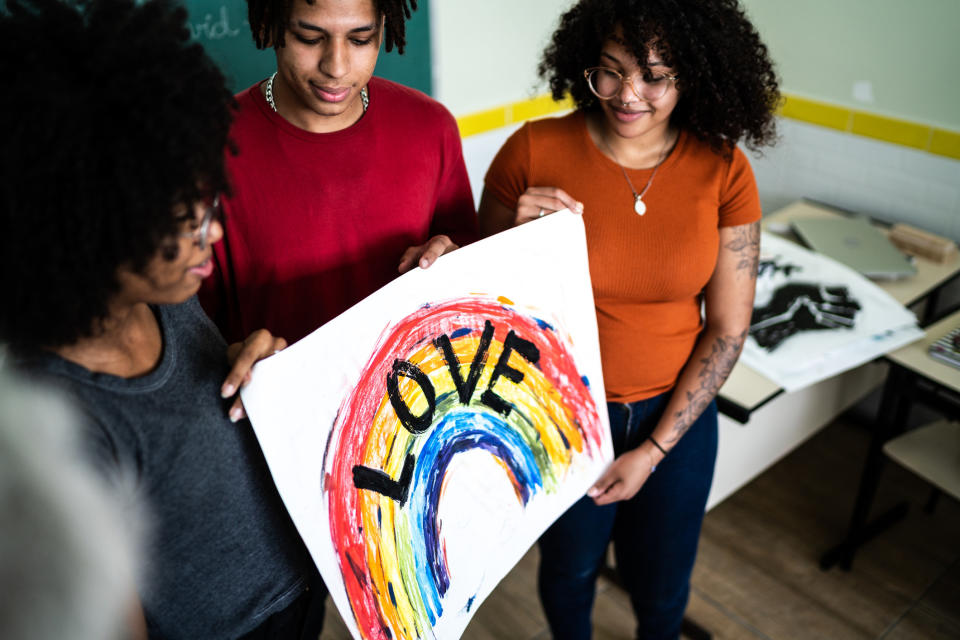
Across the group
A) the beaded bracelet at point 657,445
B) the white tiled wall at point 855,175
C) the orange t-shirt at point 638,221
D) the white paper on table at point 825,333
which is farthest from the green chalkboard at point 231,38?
the white paper on table at point 825,333

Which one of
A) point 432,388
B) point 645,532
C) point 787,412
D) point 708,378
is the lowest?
point 787,412

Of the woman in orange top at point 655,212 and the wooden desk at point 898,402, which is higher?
the woman in orange top at point 655,212

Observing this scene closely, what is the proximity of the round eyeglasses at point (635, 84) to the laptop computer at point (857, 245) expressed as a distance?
4.64ft

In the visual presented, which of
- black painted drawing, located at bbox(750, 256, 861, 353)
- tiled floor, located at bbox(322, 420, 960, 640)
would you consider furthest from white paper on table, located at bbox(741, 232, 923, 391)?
tiled floor, located at bbox(322, 420, 960, 640)

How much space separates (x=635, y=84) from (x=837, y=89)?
1890 mm

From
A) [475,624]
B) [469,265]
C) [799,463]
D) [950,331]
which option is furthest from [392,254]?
[799,463]

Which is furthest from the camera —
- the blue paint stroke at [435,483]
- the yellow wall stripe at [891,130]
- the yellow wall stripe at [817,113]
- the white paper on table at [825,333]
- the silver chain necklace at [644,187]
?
the yellow wall stripe at [817,113]

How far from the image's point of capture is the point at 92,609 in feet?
2.33

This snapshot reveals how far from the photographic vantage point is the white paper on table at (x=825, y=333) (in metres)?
1.92

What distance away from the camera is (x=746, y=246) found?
4.43 feet

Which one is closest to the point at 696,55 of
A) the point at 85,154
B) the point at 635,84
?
the point at 635,84

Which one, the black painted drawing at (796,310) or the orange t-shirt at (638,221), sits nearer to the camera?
the orange t-shirt at (638,221)

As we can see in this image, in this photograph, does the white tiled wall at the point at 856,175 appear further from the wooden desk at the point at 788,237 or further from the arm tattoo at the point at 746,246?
the arm tattoo at the point at 746,246

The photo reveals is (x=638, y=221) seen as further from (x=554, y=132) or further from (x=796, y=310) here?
(x=796, y=310)
